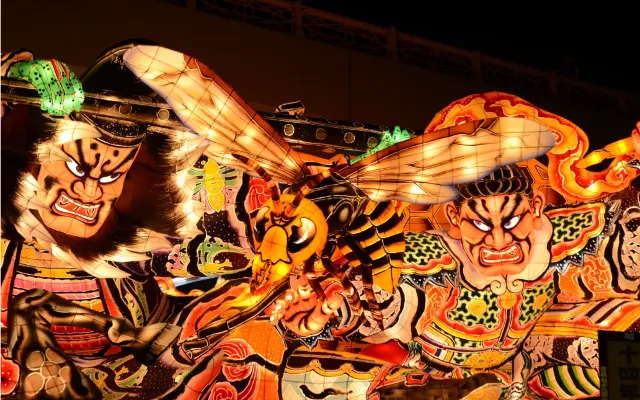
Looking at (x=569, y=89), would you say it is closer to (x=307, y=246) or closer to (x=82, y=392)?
(x=307, y=246)

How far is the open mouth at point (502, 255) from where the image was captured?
3131 mm

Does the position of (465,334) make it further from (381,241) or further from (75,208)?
(75,208)

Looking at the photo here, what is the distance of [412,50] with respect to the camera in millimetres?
4223

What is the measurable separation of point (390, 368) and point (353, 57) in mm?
1523

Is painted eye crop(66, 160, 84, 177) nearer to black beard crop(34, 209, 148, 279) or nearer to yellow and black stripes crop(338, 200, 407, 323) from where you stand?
black beard crop(34, 209, 148, 279)

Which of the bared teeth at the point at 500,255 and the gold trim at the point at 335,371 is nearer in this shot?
the gold trim at the point at 335,371

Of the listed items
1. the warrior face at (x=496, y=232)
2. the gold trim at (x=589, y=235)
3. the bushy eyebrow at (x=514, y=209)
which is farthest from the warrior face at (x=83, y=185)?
the gold trim at (x=589, y=235)

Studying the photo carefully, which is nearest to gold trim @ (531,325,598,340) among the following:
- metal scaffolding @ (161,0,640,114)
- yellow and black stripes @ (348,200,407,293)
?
yellow and black stripes @ (348,200,407,293)

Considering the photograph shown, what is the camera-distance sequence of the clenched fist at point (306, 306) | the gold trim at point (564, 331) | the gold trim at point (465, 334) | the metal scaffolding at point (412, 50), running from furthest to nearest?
the metal scaffolding at point (412, 50) → the gold trim at point (564, 331) → the gold trim at point (465, 334) → the clenched fist at point (306, 306)

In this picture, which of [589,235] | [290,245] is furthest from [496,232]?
[290,245]

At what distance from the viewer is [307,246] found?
2861mm

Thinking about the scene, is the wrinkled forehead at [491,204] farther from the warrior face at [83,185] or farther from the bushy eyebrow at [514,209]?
the warrior face at [83,185]

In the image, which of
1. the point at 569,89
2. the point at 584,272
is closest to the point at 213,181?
the point at 584,272

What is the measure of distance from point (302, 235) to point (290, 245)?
0.16ft
